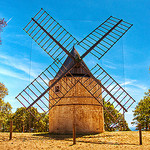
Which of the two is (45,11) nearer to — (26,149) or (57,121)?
(57,121)

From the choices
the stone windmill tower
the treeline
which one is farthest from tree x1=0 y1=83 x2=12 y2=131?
the stone windmill tower

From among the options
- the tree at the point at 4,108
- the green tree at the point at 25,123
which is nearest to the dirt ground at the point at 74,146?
the tree at the point at 4,108

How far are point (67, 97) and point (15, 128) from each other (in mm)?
23018

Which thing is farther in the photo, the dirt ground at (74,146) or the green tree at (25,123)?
the green tree at (25,123)

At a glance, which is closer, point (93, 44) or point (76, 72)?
point (93, 44)

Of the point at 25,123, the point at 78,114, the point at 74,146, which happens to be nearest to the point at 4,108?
the point at 25,123

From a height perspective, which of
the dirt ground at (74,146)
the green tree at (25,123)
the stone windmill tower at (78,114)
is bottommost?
the green tree at (25,123)

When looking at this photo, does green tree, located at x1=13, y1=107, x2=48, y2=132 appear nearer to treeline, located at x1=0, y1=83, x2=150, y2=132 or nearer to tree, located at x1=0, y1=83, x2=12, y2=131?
treeline, located at x1=0, y1=83, x2=150, y2=132

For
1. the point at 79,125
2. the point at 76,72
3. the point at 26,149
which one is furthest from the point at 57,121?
the point at 26,149

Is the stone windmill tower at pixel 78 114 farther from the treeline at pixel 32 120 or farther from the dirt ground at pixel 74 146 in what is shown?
the treeline at pixel 32 120

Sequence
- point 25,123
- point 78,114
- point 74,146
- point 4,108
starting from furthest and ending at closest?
1. point 25,123
2. point 4,108
3. point 78,114
4. point 74,146

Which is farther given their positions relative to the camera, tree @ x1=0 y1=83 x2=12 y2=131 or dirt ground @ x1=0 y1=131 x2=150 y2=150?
tree @ x1=0 y1=83 x2=12 y2=131

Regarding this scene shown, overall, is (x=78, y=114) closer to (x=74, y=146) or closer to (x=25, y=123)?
(x=74, y=146)

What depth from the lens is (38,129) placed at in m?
34.5
